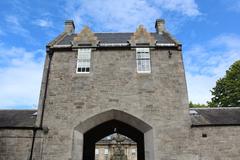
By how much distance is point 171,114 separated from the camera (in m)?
13.6

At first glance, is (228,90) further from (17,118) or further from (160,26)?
(17,118)

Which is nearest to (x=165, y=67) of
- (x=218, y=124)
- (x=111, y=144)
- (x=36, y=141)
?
(x=218, y=124)

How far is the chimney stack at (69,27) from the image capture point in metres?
19.0

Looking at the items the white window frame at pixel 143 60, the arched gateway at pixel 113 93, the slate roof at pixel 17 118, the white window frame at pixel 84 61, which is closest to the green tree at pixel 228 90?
the arched gateway at pixel 113 93

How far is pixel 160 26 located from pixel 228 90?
14.3m

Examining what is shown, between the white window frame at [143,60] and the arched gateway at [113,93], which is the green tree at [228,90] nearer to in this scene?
the arched gateway at [113,93]

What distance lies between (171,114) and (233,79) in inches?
733

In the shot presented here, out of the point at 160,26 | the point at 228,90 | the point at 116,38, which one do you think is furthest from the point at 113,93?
the point at 228,90

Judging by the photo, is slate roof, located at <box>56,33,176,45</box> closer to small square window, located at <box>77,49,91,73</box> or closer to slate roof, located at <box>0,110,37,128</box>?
small square window, located at <box>77,49,91,73</box>

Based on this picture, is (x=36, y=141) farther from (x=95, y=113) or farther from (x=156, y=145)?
(x=156, y=145)

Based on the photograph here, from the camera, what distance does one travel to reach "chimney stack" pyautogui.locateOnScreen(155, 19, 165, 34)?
1875cm

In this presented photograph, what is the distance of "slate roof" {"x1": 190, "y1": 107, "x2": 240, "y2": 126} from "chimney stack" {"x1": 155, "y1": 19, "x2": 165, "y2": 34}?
6855mm

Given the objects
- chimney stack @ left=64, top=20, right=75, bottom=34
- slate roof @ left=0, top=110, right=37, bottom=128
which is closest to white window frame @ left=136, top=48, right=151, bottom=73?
chimney stack @ left=64, top=20, right=75, bottom=34

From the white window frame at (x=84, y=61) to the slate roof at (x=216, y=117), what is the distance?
7.08 meters
